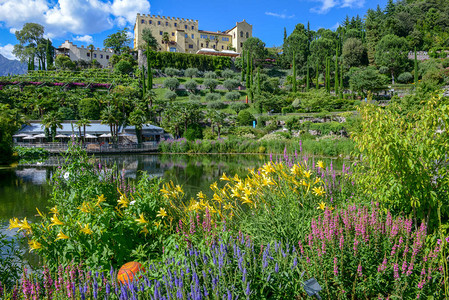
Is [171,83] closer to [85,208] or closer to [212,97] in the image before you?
[212,97]

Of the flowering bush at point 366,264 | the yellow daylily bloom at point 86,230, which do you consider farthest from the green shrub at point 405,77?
the yellow daylily bloom at point 86,230

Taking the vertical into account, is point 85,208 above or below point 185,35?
below

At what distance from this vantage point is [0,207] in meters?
8.91

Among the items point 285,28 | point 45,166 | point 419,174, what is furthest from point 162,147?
point 285,28

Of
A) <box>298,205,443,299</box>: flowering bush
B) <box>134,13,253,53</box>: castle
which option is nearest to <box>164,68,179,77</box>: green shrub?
<box>134,13,253,53</box>: castle

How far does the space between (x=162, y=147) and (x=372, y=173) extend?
82.3 ft

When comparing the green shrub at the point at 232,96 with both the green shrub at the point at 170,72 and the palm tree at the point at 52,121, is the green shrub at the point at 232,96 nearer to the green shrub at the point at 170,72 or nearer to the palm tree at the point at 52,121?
the green shrub at the point at 170,72

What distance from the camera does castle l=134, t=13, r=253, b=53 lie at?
70.4 meters

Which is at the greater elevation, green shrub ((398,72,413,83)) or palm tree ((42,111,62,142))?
green shrub ((398,72,413,83))

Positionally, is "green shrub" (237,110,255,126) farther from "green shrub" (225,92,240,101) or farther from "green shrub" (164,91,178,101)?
"green shrub" (164,91,178,101)

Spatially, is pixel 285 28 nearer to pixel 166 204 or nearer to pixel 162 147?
pixel 162 147

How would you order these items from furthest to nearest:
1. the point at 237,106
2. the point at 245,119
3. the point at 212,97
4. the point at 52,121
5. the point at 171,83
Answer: the point at 171,83, the point at 212,97, the point at 237,106, the point at 245,119, the point at 52,121

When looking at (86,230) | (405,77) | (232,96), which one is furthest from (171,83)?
(86,230)

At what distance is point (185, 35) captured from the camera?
7325 cm
